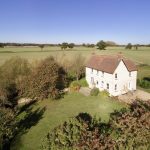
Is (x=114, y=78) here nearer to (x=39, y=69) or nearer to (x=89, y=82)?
(x=89, y=82)

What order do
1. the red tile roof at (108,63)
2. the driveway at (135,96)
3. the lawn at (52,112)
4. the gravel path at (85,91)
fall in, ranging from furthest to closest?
the gravel path at (85,91), the red tile roof at (108,63), the driveway at (135,96), the lawn at (52,112)

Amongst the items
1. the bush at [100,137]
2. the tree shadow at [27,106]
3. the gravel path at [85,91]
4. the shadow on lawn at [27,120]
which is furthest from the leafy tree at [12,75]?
the bush at [100,137]

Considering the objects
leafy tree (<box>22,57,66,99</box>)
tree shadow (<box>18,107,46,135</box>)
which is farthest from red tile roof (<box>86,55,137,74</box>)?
tree shadow (<box>18,107,46,135</box>)

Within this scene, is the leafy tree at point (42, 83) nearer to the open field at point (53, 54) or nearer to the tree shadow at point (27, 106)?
the tree shadow at point (27, 106)

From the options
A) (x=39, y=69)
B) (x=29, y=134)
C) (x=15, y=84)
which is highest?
(x=39, y=69)

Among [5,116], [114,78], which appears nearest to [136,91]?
[114,78]

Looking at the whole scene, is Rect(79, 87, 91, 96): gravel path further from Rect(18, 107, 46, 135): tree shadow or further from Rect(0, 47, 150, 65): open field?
Rect(0, 47, 150, 65): open field

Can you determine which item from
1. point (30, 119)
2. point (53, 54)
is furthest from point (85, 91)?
point (53, 54)
